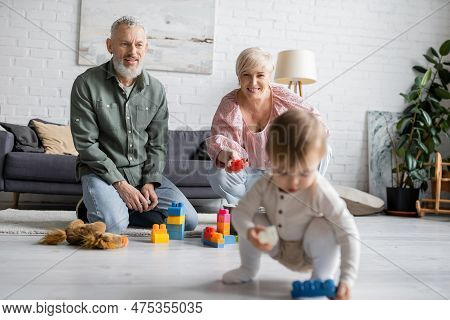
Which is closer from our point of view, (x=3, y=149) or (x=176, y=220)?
(x=176, y=220)

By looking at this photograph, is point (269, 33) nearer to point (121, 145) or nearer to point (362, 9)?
point (362, 9)

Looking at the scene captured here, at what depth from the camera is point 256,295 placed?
0.90 metres

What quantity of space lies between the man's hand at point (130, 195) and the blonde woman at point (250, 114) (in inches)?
12.8

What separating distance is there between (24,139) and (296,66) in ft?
6.67

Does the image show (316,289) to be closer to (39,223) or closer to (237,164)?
(237,164)

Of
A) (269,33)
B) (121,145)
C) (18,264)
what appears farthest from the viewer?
(269,33)

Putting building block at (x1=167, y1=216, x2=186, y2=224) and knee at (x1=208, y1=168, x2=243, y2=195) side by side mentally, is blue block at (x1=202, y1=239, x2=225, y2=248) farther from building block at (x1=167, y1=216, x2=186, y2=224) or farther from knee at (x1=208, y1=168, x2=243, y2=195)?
knee at (x1=208, y1=168, x2=243, y2=195)

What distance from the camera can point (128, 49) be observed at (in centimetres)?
176

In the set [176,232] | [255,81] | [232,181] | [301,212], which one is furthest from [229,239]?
[301,212]

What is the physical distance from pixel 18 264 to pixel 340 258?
0.86m

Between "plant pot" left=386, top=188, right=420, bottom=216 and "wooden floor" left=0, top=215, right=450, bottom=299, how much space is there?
175 centimetres

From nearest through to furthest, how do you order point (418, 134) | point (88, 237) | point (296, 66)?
point (88, 237), point (296, 66), point (418, 134)

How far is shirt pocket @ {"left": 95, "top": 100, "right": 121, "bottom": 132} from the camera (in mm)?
1795
